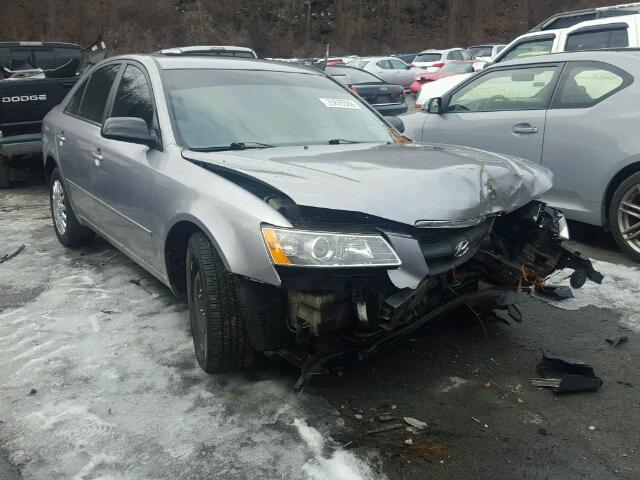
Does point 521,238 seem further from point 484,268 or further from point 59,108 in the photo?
point 59,108

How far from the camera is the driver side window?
5824 millimetres

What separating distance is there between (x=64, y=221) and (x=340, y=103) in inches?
112

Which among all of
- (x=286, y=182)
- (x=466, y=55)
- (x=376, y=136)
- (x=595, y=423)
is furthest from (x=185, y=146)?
(x=466, y=55)

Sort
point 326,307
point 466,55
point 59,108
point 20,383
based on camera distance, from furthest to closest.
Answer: point 466,55, point 59,108, point 20,383, point 326,307

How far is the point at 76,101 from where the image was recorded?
214 inches

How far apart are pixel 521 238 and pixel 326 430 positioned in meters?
1.51

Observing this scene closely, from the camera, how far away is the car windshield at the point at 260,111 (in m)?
3.77

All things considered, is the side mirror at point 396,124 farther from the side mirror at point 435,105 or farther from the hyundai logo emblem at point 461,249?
the hyundai logo emblem at point 461,249

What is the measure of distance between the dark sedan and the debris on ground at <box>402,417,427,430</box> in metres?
9.49

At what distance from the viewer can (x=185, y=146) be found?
362cm

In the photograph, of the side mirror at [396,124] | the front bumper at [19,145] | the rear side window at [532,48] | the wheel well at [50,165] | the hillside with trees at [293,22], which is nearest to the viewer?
the side mirror at [396,124]

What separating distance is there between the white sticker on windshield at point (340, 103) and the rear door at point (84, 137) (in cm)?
167

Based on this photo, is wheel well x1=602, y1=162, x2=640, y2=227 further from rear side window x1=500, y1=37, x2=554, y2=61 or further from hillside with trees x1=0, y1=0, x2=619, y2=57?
hillside with trees x1=0, y1=0, x2=619, y2=57

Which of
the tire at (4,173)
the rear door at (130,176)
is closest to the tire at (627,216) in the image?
the rear door at (130,176)
